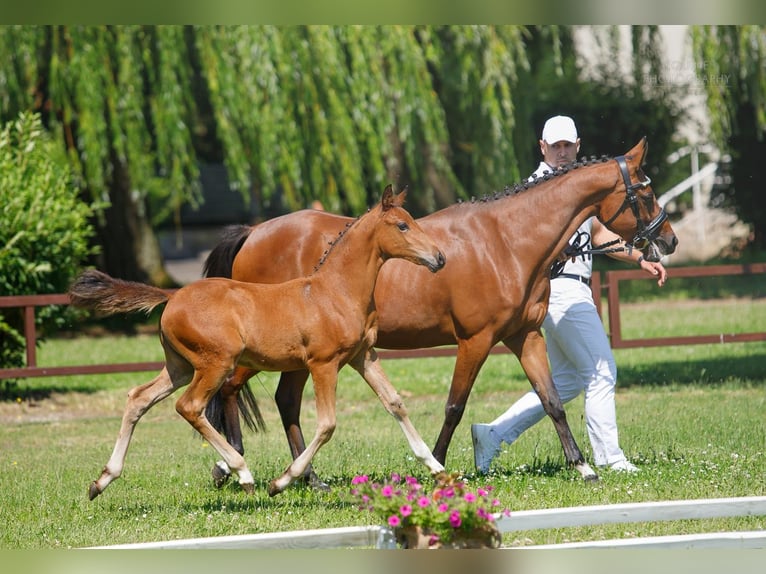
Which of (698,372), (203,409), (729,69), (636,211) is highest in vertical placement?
(729,69)

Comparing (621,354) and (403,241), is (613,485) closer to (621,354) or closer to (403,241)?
(403,241)

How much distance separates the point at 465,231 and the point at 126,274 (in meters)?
12.9

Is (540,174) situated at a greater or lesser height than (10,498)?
greater

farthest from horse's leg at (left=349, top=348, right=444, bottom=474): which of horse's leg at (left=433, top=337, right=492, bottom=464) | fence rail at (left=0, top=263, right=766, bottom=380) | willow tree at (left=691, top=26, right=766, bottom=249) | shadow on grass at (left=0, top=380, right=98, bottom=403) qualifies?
willow tree at (left=691, top=26, right=766, bottom=249)

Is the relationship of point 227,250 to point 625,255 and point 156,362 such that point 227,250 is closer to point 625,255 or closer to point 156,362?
point 625,255

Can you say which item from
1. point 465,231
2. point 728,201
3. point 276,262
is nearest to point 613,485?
point 465,231

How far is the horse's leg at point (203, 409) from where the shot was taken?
20.3 feet

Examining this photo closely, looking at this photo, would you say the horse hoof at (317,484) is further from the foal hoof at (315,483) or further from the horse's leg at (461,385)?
the horse's leg at (461,385)

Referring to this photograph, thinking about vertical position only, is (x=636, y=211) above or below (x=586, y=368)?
above

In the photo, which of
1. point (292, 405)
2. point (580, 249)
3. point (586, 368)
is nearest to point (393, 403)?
point (292, 405)

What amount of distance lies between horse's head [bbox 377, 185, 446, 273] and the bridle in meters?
1.50

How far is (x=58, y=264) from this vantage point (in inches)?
480

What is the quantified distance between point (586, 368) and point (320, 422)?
2.03 meters

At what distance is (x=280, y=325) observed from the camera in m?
6.30
